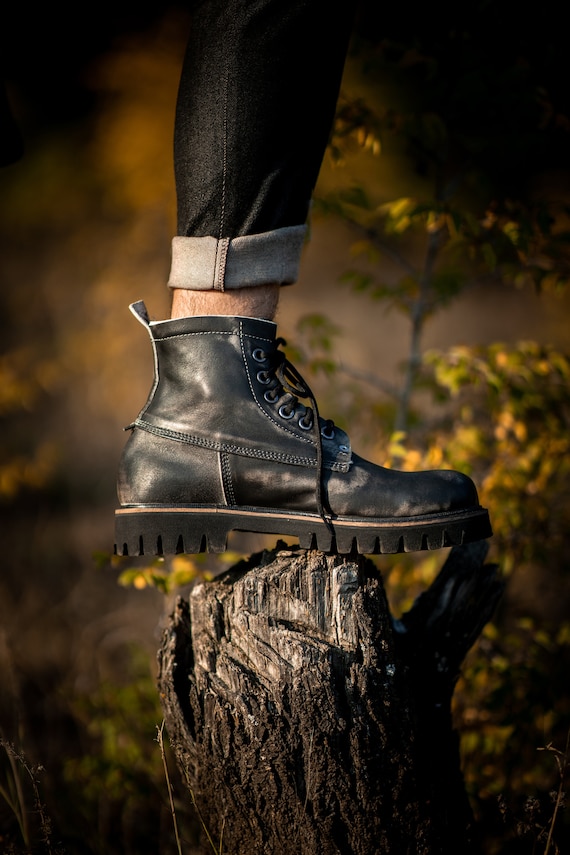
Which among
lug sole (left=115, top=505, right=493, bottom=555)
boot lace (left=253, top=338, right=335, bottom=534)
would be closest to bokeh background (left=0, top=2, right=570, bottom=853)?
lug sole (left=115, top=505, right=493, bottom=555)

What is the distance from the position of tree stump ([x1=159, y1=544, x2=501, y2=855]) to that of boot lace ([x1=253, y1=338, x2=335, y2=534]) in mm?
171

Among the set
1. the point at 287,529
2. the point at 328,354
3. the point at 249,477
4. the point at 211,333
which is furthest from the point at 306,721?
the point at 328,354

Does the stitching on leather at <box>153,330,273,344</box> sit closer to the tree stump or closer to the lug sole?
the lug sole

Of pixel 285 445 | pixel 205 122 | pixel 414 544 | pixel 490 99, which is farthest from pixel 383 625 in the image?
pixel 490 99

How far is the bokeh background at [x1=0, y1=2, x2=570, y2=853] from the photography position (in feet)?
7.68

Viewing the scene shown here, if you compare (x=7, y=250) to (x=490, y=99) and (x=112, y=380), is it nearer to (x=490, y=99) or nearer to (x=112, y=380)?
(x=112, y=380)

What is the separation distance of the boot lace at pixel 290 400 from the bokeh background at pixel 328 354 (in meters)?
0.64

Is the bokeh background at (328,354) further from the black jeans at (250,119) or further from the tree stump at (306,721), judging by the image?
the black jeans at (250,119)

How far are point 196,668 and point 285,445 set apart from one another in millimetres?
586

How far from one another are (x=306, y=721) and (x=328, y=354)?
2.17 metres

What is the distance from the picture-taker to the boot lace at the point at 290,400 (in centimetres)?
160

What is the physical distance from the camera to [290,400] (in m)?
1.67

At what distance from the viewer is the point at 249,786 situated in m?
1.44

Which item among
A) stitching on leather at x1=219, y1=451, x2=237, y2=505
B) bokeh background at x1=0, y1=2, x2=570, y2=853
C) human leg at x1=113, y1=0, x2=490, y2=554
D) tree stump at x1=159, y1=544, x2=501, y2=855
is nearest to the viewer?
tree stump at x1=159, y1=544, x2=501, y2=855
